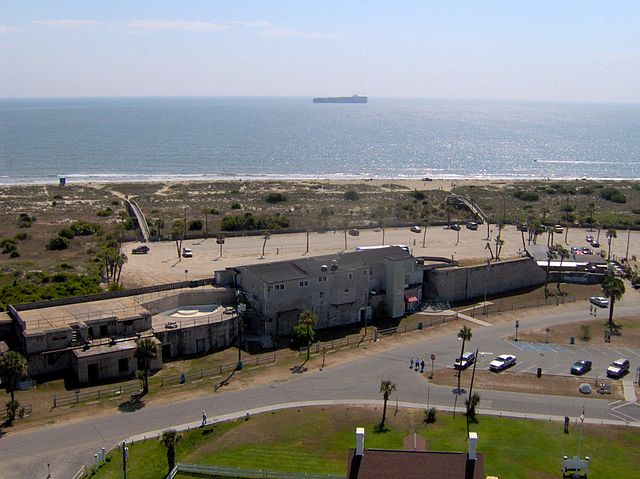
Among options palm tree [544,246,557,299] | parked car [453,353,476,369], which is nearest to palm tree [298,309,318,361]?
parked car [453,353,476,369]

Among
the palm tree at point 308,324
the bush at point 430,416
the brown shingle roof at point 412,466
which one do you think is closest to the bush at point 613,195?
the palm tree at point 308,324

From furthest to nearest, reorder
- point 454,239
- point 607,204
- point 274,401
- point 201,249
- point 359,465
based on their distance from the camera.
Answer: point 607,204, point 454,239, point 201,249, point 274,401, point 359,465

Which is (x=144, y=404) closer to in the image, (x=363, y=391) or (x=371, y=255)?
(x=363, y=391)

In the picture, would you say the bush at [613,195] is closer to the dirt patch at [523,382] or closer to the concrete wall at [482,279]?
the concrete wall at [482,279]

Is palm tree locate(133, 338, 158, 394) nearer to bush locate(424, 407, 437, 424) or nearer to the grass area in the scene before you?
the grass area

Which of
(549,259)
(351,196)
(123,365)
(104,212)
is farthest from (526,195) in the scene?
(123,365)

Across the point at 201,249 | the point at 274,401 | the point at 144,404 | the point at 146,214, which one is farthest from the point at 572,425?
the point at 146,214
